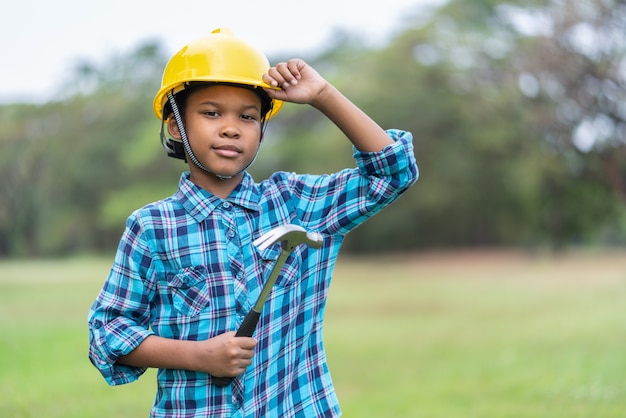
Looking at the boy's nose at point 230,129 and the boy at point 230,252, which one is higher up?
the boy's nose at point 230,129

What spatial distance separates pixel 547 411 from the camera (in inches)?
228

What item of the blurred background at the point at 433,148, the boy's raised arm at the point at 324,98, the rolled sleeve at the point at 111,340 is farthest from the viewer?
the blurred background at the point at 433,148

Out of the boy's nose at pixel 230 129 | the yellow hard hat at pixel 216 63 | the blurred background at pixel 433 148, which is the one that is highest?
the blurred background at pixel 433 148

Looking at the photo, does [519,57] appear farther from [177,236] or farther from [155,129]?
[177,236]

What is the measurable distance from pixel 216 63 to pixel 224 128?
0.18m

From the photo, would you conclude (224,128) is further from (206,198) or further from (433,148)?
(433,148)

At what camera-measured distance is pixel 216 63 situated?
7.62 ft

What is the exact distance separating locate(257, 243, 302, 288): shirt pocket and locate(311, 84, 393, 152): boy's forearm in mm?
354

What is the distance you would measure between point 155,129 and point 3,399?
816 inches

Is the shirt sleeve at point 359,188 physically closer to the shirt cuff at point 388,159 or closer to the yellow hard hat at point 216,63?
the shirt cuff at point 388,159

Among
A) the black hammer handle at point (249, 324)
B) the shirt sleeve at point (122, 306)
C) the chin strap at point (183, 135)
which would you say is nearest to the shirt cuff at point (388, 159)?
the chin strap at point (183, 135)

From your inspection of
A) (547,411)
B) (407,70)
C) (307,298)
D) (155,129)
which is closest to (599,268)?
(407,70)

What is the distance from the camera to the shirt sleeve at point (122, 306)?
2.18 meters

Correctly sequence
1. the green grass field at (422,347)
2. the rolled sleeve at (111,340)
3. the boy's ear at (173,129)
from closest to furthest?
the rolled sleeve at (111,340) → the boy's ear at (173,129) → the green grass field at (422,347)
